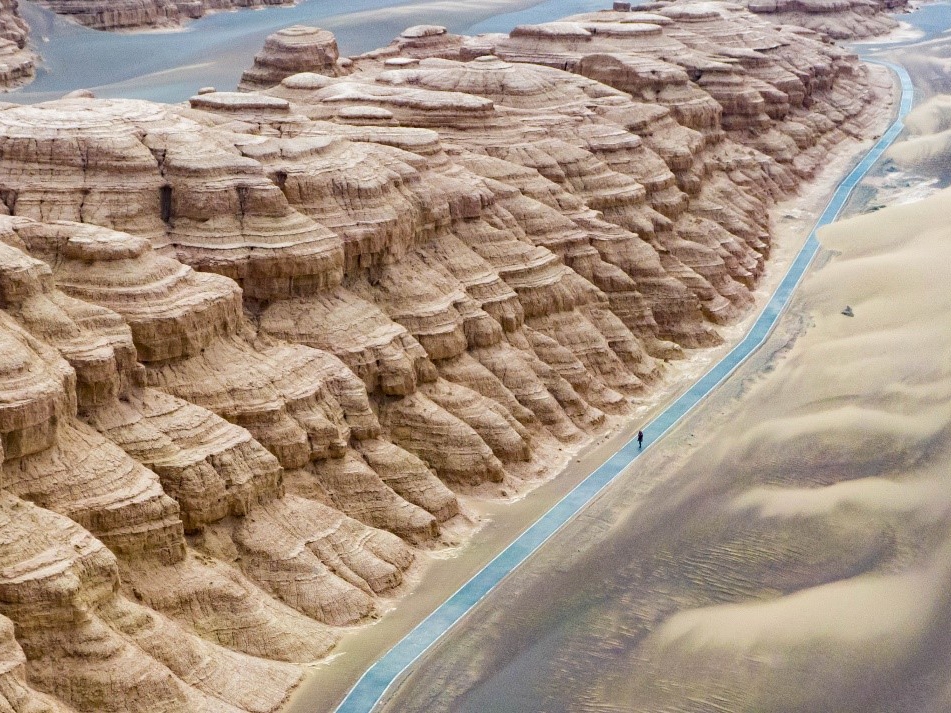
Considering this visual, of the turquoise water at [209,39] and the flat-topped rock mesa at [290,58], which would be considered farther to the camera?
the turquoise water at [209,39]

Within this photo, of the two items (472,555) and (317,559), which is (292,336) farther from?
(317,559)

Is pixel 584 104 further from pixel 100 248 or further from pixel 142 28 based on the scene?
pixel 142 28

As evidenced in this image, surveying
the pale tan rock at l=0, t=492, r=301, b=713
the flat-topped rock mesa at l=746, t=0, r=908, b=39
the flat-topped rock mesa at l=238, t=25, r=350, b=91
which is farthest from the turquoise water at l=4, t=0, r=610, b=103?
the pale tan rock at l=0, t=492, r=301, b=713

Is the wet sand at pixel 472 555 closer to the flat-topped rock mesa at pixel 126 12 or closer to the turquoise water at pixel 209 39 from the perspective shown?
the turquoise water at pixel 209 39

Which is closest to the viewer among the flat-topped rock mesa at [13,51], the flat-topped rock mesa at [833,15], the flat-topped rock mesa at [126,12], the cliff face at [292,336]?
the cliff face at [292,336]

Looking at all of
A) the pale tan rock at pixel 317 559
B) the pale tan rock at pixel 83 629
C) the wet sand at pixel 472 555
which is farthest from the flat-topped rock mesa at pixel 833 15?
the pale tan rock at pixel 83 629

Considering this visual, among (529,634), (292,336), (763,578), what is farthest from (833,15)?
(529,634)

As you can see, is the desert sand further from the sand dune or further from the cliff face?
the cliff face
